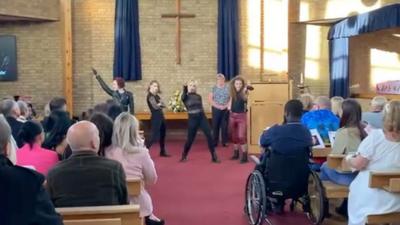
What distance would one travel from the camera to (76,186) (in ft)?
10.9

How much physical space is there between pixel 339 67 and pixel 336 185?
24.8 ft

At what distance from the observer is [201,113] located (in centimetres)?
946

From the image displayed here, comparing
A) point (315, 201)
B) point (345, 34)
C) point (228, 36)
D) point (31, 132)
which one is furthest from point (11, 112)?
point (228, 36)

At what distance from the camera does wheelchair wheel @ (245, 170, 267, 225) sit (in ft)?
17.0

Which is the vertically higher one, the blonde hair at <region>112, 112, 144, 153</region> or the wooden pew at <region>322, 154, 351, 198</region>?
the blonde hair at <region>112, 112, 144, 153</region>

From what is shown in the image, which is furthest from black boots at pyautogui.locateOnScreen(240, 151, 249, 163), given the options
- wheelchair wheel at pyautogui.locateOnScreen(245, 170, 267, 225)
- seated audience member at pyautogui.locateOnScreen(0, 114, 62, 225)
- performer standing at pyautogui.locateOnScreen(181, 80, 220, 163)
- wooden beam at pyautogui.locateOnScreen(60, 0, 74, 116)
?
seated audience member at pyautogui.locateOnScreen(0, 114, 62, 225)

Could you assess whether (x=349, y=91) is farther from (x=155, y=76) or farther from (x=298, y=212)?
(x=298, y=212)

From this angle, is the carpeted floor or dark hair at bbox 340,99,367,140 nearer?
dark hair at bbox 340,99,367,140

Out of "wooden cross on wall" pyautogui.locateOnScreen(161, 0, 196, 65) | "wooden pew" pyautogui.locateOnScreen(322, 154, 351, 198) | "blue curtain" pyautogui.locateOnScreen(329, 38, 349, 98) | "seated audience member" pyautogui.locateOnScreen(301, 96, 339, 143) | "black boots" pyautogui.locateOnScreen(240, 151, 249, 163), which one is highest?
"wooden cross on wall" pyautogui.locateOnScreen(161, 0, 196, 65)

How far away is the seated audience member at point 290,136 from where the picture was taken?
530 cm

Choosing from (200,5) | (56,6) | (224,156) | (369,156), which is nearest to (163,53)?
(200,5)

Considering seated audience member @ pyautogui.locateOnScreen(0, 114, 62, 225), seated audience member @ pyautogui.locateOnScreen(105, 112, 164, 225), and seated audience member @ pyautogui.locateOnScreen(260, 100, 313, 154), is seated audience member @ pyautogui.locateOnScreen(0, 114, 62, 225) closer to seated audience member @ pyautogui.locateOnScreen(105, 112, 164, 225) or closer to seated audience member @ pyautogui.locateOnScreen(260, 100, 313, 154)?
seated audience member @ pyautogui.locateOnScreen(105, 112, 164, 225)

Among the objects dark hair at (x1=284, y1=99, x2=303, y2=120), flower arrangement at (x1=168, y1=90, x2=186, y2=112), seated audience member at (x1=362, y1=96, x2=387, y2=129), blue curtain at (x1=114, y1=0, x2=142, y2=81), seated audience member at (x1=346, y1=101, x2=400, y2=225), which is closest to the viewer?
Answer: seated audience member at (x1=346, y1=101, x2=400, y2=225)

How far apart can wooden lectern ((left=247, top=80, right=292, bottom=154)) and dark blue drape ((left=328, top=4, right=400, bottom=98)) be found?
215cm
